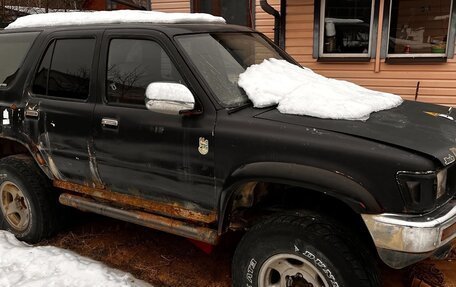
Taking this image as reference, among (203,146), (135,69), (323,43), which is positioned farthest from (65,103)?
(323,43)

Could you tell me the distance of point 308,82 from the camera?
344cm

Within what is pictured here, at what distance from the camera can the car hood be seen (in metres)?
2.50

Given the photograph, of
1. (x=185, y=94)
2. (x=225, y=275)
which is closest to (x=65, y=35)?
(x=185, y=94)

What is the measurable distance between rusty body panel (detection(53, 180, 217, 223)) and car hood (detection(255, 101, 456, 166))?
838 millimetres

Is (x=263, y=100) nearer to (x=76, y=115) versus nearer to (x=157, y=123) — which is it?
(x=157, y=123)

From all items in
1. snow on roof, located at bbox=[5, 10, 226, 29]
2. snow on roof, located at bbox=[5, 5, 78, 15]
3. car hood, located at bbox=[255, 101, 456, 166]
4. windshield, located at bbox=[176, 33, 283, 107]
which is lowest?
car hood, located at bbox=[255, 101, 456, 166]

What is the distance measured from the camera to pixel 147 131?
3.18 metres

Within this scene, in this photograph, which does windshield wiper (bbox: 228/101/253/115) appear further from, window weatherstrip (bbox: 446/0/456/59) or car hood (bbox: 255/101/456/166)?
window weatherstrip (bbox: 446/0/456/59)

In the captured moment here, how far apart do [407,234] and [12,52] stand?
3810 mm

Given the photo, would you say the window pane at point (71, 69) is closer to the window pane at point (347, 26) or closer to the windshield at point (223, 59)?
the windshield at point (223, 59)

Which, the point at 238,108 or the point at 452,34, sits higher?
the point at 452,34

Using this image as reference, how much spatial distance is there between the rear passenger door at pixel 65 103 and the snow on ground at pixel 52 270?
26.0 inches

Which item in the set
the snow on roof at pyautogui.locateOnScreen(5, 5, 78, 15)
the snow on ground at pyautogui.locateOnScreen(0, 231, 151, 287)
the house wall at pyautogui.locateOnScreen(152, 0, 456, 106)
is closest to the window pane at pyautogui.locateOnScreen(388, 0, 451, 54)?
the house wall at pyautogui.locateOnScreen(152, 0, 456, 106)

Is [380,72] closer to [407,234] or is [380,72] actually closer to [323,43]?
[323,43]
